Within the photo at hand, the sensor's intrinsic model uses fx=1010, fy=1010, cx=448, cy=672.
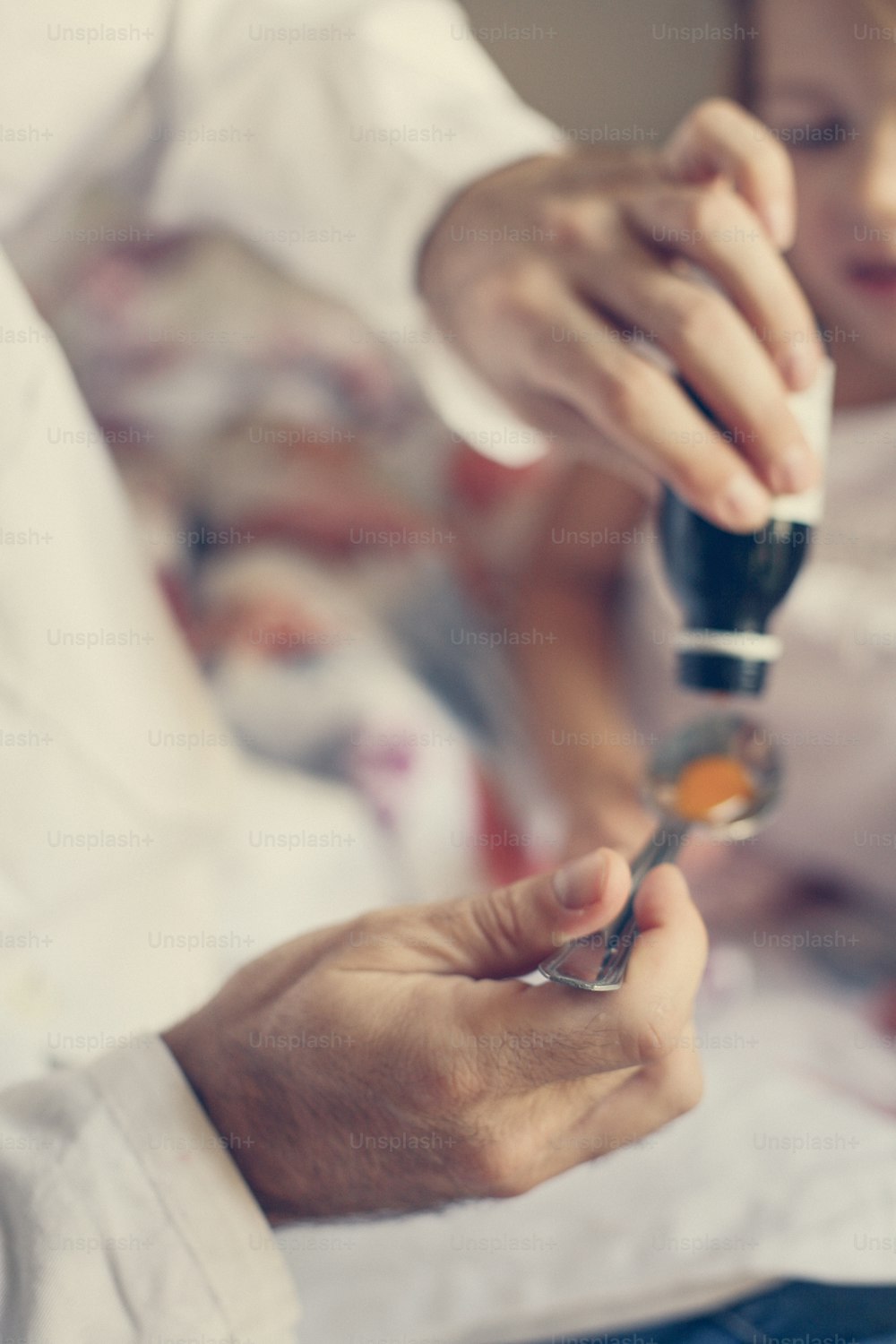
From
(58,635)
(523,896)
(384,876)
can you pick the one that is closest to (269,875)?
(384,876)

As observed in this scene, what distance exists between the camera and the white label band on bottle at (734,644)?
42cm

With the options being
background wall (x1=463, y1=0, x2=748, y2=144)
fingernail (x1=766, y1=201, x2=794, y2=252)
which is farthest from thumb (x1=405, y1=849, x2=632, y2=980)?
background wall (x1=463, y1=0, x2=748, y2=144)

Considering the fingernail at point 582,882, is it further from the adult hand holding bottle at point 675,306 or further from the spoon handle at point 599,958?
the adult hand holding bottle at point 675,306

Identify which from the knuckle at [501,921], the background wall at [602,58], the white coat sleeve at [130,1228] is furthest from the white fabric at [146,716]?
the background wall at [602,58]

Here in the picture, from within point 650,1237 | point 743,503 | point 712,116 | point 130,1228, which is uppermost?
point 712,116

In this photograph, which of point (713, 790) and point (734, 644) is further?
point (713, 790)

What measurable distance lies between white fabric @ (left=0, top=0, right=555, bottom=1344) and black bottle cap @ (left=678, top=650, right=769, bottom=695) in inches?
10.0

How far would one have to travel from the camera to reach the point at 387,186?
1.77 ft

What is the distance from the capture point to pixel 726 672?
423 mm

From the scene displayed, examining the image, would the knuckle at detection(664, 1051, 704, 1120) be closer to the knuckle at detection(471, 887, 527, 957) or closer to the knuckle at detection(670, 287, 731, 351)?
the knuckle at detection(471, 887, 527, 957)

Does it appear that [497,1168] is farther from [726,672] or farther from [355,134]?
[355,134]

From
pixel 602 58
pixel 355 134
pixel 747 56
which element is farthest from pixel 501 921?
pixel 602 58

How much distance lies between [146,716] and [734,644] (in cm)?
28

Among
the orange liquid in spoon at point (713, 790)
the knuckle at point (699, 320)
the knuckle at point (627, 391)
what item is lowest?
the orange liquid in spoon at point (713, 790)
